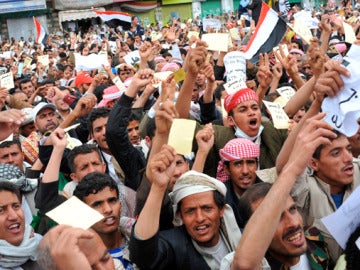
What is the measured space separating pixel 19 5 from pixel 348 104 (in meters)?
32.8

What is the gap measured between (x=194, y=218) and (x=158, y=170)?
0.32 m

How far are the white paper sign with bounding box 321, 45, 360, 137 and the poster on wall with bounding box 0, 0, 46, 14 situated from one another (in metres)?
32.2

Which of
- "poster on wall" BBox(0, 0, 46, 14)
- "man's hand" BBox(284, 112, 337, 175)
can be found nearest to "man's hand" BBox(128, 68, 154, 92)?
"man's hand" BBox(284, 112, 337, 175)

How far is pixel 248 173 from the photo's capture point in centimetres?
371

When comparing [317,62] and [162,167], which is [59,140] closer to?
[162,167]

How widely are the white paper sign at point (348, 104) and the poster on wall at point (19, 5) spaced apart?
106ft

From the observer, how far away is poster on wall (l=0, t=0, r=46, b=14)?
32.7 meters

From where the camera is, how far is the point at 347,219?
226cm

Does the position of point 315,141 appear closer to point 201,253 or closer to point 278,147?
point 201,253

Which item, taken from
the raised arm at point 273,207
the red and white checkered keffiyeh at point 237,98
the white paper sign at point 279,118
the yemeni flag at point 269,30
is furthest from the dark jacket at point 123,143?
the yemeni flag at point 269,30

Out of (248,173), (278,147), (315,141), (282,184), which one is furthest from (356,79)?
(278,147)

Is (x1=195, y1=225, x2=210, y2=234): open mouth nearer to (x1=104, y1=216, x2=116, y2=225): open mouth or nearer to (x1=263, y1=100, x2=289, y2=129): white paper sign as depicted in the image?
(x1=104, y1=216, x2=116, y2=225): open mouth

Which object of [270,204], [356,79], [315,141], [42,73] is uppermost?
[356,79]

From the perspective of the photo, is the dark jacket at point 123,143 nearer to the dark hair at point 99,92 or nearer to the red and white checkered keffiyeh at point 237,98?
the red and white checkered keffiyeh at point 237,98
